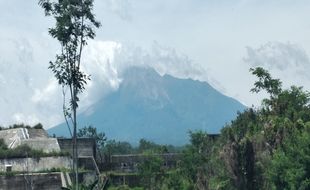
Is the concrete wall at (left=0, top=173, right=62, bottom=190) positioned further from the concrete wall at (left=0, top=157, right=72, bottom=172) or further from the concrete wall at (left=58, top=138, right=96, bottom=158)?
the concrete wall at (left=58, top=138, right=96, bottom=158)

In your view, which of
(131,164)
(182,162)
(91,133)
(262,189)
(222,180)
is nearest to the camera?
(262,189)

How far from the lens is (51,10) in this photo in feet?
124

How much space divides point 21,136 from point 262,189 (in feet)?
82.1

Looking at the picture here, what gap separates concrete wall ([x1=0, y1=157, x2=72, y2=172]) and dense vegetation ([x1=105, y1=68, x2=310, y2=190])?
807cm

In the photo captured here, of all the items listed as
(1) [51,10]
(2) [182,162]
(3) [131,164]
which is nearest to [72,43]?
(1) [51,10]

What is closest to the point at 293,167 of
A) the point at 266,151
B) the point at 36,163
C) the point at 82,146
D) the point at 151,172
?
the point at 266,151

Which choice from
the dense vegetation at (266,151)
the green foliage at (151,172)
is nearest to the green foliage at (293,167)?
the dense vegetation at (266,151)

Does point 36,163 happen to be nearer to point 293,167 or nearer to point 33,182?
point 33,182

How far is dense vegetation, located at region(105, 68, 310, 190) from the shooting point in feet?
148

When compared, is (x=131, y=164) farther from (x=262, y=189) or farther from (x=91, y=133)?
(x=91, y=133)

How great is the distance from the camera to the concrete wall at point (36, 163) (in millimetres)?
60750

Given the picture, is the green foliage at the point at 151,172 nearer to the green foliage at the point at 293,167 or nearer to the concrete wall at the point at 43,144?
the concrete wall at the point at 43,144

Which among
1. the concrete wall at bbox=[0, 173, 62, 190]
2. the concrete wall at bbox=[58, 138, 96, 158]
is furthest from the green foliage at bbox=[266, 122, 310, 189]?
the concrete wall at bbox=[58, 138, 96, 158]

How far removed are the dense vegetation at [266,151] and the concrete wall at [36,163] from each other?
8068 millimetres
